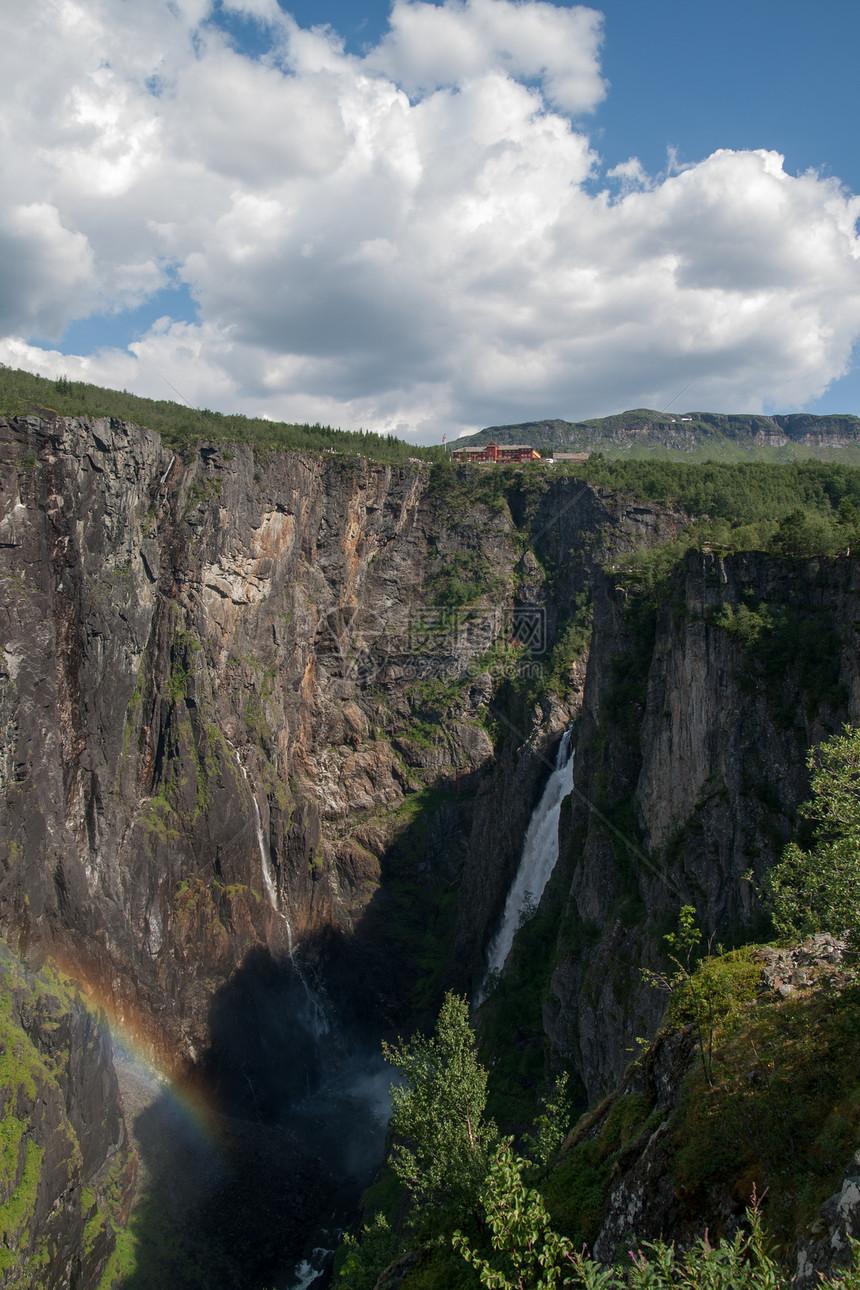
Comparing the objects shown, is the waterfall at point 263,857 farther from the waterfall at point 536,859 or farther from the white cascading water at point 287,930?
the waterfall at point 536,859

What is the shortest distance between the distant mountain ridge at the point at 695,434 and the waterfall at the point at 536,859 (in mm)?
87762

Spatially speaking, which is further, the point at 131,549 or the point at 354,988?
the point at 354,988

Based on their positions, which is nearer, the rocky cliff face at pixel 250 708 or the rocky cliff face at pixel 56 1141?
the rocky cliff face at pixel 56 1141

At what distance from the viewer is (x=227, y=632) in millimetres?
51500

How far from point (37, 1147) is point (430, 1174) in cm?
2589

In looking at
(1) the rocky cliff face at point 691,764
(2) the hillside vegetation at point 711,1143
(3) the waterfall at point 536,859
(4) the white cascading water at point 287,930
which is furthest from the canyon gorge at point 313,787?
(2) the hillside vegetation at point 711,1143

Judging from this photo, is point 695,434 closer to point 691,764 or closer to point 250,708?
point 250,708

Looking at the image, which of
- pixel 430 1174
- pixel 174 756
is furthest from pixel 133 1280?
pixel 430 1174

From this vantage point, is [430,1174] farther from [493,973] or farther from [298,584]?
[298,584]

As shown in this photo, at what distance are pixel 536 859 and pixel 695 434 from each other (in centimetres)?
10668

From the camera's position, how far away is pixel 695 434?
128500 millimetres

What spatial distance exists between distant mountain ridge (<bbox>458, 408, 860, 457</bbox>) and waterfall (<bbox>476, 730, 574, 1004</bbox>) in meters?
87.8

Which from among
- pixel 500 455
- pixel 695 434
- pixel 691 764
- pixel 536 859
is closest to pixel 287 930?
pixel 536 859

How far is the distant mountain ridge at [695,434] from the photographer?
398 ft
